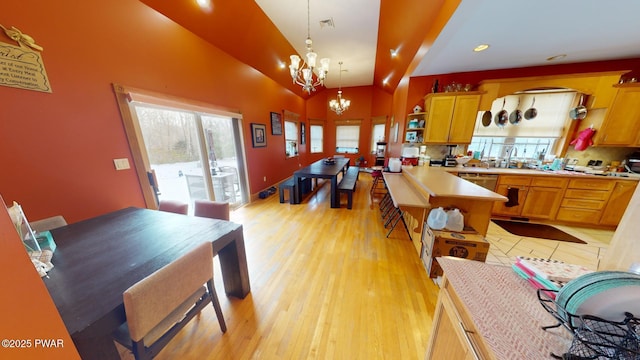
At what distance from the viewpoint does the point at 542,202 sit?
3.03m

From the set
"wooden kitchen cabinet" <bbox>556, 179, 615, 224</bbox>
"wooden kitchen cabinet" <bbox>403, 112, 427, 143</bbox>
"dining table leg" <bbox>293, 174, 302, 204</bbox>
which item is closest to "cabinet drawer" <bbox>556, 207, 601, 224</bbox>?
"wooden kitchen cabinet" <bbox>556, 179, 615, 224</bbox>

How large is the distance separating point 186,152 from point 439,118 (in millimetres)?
4341

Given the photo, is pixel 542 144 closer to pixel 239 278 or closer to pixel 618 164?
pixel 618 164

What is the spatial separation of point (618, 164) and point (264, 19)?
6265mm

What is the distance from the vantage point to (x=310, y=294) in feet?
5.73

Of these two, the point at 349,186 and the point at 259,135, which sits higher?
the point at 259,135

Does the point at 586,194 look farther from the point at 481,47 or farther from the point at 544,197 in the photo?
the point at 481,47

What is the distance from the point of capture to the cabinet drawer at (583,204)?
286 centimetres

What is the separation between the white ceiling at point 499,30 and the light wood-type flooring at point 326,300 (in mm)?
2608

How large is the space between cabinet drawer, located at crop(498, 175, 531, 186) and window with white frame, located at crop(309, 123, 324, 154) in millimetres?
5384

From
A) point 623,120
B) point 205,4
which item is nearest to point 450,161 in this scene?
point 623,120

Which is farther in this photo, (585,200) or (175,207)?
(585,200)

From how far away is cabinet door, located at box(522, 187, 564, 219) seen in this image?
2963 mm

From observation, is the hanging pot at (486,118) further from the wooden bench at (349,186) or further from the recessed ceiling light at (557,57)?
the wooden bench at (349,186)
